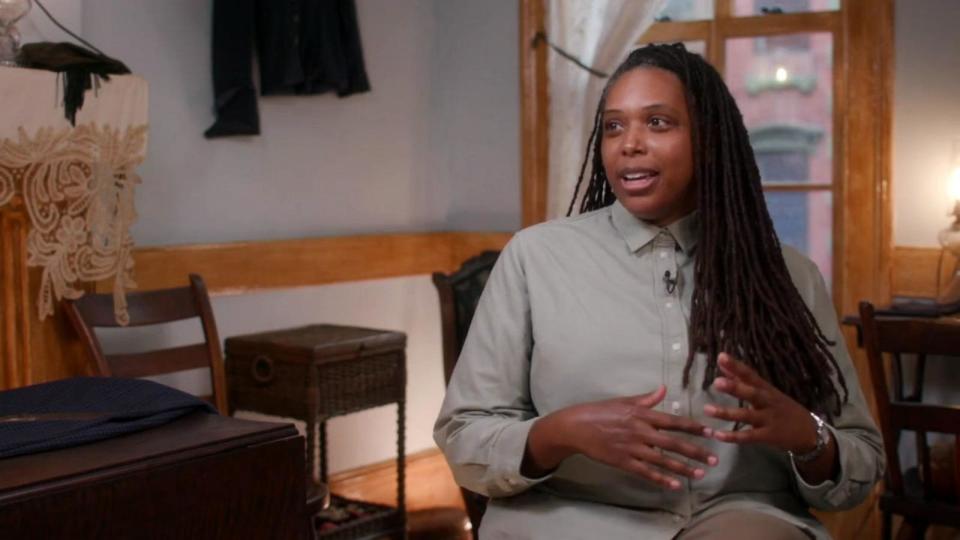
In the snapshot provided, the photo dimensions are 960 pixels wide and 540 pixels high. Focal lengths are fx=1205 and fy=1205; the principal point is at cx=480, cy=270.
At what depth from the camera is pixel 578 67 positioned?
4.31m

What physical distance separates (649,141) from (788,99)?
261cm

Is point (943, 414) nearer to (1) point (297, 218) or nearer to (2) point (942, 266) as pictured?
(2) point (942, 266)

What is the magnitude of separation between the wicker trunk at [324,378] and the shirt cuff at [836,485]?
2067mm

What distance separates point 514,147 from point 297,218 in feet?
3.03

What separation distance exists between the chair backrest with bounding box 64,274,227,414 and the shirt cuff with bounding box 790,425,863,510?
208cm

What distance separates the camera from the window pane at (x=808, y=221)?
416 cm

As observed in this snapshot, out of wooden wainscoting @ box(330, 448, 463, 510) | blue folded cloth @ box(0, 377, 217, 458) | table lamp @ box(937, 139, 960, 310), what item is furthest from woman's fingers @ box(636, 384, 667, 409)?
wooden wainscoting @ box(330, 448, 463, 510)

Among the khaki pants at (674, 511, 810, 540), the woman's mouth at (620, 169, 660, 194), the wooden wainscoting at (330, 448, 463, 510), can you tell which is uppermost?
the woman's mouth at (620, 169, 660, 194)

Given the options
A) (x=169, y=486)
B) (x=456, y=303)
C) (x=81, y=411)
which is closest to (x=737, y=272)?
(x=169, y=486)

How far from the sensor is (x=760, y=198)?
183 centimetres

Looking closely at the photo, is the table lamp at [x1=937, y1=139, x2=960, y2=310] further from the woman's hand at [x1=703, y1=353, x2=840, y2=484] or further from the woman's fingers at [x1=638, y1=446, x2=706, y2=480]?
the woman's fingers at [x1=638, y1=446, x2=706, y2=480]

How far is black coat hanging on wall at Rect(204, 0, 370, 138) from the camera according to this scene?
3.91m

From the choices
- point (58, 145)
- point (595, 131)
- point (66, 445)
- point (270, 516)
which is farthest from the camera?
point (58, 145)

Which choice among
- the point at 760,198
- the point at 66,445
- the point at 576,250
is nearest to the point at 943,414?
the point at 760,198
